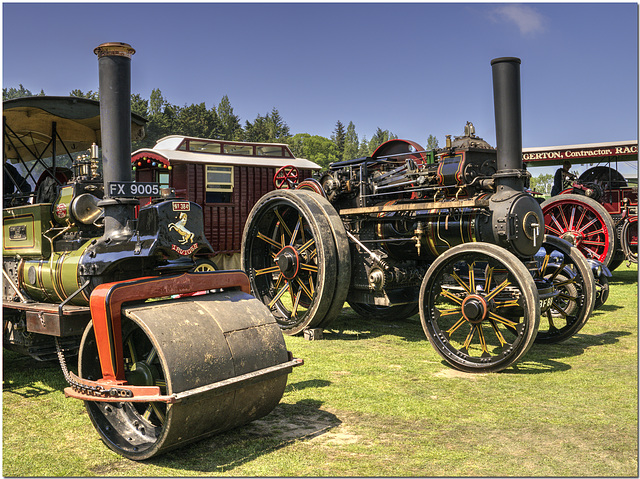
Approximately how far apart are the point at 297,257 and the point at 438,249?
6.06ft

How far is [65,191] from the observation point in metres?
5.16

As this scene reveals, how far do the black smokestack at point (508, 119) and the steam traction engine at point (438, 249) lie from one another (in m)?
0.01

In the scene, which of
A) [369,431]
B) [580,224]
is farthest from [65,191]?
[580,224]

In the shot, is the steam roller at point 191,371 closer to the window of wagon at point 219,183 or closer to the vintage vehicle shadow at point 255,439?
the vintage vehicle shadow at point 255,439

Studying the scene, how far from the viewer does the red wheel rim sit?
11.8m

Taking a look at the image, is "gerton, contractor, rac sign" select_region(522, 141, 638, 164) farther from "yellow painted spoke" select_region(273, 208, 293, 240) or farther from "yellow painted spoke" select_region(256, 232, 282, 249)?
"yellow painted spoke" select_region(256, 232, 282, 249)

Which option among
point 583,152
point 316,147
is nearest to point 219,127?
point 316,147

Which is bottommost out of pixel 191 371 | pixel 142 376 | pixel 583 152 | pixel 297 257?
pixel 142 376

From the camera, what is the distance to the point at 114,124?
4.33 m

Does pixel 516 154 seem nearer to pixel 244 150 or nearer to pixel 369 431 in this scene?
pixel 369 431

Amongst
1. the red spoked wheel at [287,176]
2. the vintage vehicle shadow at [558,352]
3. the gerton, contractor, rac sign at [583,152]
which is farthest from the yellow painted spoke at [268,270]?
the gerton, contractor, rac sign at [583,152]

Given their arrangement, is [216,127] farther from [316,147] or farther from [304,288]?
[304,288]

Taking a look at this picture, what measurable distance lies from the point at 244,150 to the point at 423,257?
30.6ft

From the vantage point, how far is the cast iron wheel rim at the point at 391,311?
8.56m
